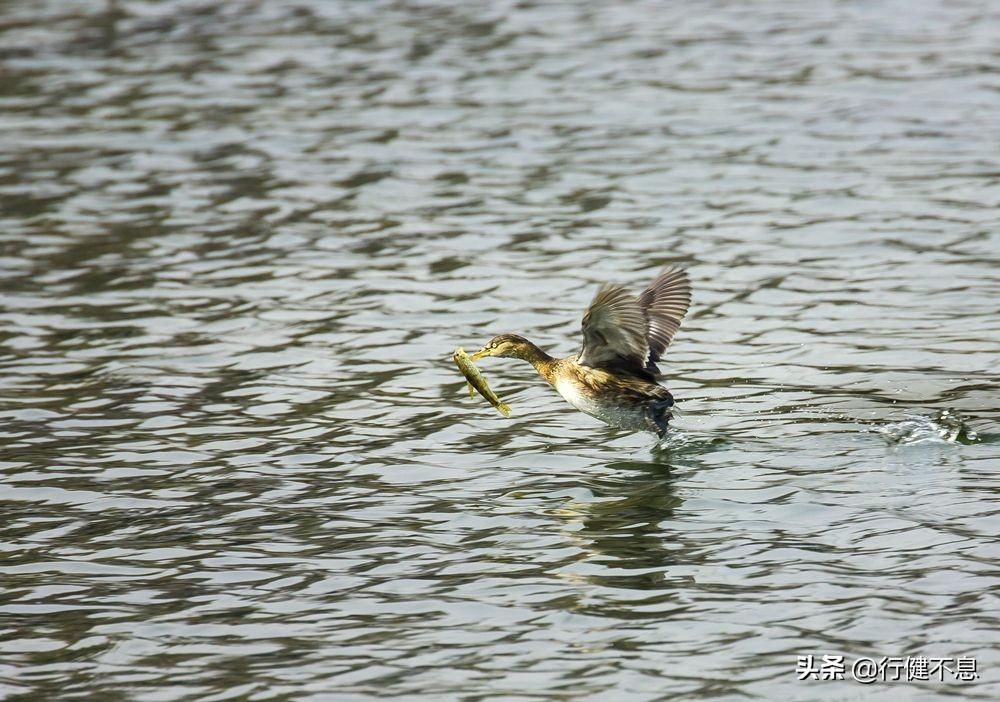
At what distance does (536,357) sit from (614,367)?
60 centimetres

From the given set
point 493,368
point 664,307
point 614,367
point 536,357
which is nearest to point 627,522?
point 614,367

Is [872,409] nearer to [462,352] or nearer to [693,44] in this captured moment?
[462,352]

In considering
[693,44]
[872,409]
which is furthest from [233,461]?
[693,44]

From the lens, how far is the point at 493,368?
12953 millimetres

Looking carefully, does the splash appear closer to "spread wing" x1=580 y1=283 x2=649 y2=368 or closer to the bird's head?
"spread wing" x1=580 y1=283 x2=649 y2=368

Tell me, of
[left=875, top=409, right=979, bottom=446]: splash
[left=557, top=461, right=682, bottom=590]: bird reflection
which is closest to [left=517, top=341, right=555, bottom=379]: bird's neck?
[left=557, top=461, right=682, bottom=590]: bird reflection

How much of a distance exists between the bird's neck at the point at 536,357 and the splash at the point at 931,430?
2.42 meters

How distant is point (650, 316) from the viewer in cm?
1093

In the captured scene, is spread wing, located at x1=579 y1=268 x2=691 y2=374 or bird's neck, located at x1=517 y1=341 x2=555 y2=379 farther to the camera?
bird's neck, located at x1=517 y1=341 x2=555 y2=379

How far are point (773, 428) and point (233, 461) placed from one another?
3986 mm

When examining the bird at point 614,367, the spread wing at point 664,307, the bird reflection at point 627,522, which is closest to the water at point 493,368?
the bird reflection at point 627,522

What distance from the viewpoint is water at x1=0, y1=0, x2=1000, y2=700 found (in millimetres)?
7867

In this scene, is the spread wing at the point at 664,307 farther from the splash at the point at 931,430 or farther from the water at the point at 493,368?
the splash at the point at 931,430

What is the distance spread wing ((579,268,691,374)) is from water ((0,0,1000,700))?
2.33 ft
